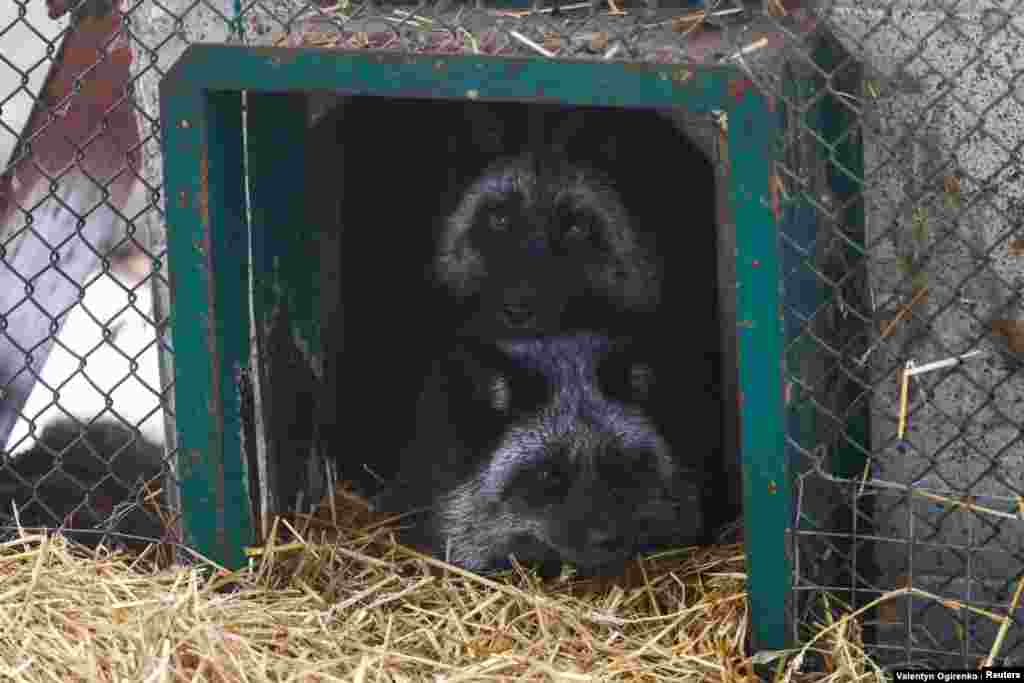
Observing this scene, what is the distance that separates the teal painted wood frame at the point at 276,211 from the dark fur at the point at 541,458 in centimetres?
66

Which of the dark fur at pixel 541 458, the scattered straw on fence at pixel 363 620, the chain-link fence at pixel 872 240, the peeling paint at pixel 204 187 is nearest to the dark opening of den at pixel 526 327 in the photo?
the dark fur at pixel 541 458

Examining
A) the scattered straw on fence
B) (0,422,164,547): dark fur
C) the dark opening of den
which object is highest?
the dark opening of den

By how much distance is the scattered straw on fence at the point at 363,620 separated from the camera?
4125mm

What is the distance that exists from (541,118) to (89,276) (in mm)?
1606

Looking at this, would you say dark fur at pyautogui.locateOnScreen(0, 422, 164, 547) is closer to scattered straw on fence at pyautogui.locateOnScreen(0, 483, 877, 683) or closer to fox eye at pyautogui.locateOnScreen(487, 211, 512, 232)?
scattered straw on fence at pyautogui.locateOnScreen(0, 483, 877, 683)

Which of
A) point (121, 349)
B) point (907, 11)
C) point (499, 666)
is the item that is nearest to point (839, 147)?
point (907, 11)

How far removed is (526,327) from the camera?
5426 mm

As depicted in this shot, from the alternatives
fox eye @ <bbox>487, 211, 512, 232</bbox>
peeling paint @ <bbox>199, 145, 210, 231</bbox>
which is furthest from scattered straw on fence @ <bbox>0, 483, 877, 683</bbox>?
fox eye @ <bbox>487, 211, 512, 232</bbox>

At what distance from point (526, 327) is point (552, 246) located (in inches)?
17.0

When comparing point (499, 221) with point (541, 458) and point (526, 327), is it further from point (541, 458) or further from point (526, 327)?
A: point (541, 458)

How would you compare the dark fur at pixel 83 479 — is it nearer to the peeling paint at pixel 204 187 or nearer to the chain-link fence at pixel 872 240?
the chain-link fence at pixel 872 240

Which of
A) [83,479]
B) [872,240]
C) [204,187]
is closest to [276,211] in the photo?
[204,187]

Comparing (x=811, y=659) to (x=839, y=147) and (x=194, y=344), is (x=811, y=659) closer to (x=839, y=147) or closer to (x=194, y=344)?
(x=839, y=147)

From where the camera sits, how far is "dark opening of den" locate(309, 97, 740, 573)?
507 centimetres
